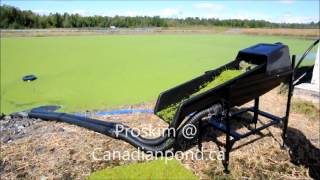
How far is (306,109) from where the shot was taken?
394 centimetres

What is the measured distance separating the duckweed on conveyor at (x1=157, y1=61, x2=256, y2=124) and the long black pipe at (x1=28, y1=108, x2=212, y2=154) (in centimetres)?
19

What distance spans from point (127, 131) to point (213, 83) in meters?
0.98

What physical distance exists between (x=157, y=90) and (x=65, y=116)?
2.51 meters

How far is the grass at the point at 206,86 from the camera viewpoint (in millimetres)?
2568

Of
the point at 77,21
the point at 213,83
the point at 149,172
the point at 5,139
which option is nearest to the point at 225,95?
the point at 213,83

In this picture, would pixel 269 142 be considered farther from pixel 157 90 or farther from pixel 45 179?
pixel 157 90

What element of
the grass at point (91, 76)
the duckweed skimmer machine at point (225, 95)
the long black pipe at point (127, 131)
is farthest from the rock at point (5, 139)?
the grass at point (91, 76)

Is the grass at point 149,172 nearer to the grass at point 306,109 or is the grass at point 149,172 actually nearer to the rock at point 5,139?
the rock at point 5,139

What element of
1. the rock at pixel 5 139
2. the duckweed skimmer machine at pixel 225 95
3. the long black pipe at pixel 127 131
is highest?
the duckweed skimmer machine at pixel 225 95

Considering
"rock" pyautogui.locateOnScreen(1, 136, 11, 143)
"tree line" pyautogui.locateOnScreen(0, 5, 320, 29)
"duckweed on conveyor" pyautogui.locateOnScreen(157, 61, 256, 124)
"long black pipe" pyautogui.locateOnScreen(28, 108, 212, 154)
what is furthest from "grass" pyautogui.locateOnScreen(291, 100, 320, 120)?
"tree line" pyautogui.locateOnScreen(0, 5, 320, 29)

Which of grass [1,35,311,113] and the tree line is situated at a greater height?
the tree line

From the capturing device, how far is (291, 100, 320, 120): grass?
3821 millimetres

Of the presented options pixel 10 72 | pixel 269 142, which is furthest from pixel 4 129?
pixel 10 72

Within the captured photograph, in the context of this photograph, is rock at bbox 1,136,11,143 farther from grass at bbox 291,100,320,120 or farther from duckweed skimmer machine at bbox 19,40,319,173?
grass at bbox 291,100,320,120
